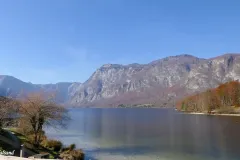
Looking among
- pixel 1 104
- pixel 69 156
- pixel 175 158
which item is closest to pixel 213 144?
pixel 175 158

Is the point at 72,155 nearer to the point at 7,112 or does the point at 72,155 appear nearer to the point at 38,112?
the point at 38,112

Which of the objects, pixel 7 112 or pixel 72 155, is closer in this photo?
pixel 72 155

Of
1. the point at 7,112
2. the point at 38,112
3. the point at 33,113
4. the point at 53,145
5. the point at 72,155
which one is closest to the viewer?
the point at 72,155

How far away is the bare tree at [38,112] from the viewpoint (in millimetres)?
49844

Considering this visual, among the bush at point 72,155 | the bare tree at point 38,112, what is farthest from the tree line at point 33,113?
the bush at point 72,155

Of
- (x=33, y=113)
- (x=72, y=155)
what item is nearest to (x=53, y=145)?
(x=33, y=113)

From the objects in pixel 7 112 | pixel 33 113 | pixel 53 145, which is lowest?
pixel 53 145

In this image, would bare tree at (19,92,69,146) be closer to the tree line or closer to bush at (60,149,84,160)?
the tree line

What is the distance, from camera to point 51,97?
5372 centimetres

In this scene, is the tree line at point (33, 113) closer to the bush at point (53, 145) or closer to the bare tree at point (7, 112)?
the bare tree at point (7, 112)

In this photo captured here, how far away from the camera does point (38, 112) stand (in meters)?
49.8

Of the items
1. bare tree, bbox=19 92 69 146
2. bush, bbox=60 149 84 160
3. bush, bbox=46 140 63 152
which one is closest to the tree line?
bare tree, bbox=19 92 69 146

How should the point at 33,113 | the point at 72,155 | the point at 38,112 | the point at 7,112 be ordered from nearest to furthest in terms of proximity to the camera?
1. the point at 72,155
2. the point at 7,112
3. the point at 33,113
4. the point at 38,112

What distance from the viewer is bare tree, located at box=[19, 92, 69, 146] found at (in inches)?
1962
